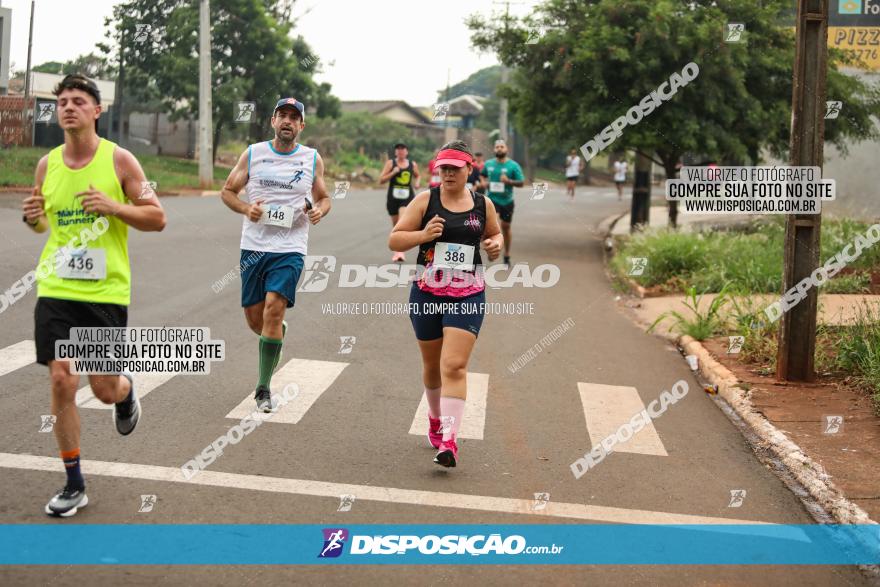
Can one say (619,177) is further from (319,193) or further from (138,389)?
(138,389)

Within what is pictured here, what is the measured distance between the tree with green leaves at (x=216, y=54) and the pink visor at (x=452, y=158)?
34377mm

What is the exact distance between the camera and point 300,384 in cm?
898

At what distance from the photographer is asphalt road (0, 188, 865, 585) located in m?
5.18

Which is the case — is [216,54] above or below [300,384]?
above

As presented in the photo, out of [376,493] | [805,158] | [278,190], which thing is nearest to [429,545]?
[376,493]

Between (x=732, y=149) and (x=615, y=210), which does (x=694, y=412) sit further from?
(x=615, y=210)

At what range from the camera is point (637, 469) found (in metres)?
6.96

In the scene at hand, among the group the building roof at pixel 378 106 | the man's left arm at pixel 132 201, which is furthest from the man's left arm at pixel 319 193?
the building roof at pixel 378 106

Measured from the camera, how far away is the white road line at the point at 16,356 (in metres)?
8.80

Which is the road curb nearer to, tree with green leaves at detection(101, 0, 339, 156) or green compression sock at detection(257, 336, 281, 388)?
green compression sock at detection(257, 336, 281, 388)

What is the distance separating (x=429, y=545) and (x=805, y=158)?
5.65 meters

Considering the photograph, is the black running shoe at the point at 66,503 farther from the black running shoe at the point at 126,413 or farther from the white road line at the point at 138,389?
the white road line at the point at 138,389

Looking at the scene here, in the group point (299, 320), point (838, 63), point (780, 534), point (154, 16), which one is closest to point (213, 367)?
point (299, 320)

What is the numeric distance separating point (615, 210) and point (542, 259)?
1846cm
